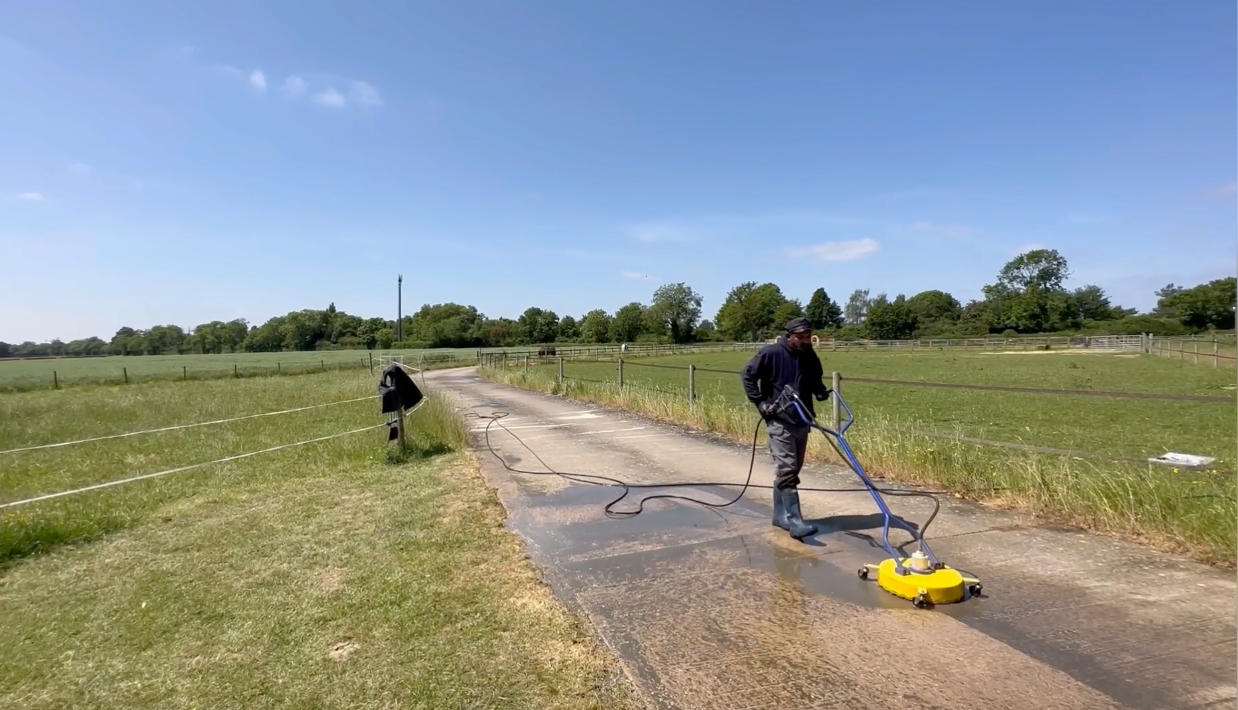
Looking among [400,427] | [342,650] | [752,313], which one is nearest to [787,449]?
[342,650]

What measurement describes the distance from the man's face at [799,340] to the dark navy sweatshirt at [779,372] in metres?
0.03

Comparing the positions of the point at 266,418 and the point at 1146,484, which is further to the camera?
the point at 266,418

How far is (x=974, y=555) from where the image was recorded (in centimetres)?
434

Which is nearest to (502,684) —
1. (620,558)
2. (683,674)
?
(683,674)

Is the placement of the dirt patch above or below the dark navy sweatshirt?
below

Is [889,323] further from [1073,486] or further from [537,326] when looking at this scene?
[1073,486]

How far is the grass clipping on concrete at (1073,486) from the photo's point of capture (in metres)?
4.19

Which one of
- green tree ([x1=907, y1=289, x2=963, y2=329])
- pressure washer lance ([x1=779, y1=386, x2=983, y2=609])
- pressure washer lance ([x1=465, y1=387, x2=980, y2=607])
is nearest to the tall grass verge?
pressure washer lance ([x1=465, y1=387, x2=980, y2=607])

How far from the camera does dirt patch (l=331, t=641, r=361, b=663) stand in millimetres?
3188

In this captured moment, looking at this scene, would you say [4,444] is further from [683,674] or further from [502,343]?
[502,343]

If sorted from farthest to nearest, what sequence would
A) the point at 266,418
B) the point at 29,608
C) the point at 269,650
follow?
the point at 266,418 < the point at 29,608 < the point at 269,650

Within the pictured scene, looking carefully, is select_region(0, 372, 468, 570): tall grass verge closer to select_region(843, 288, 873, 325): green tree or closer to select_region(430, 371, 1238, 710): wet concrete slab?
select_region(430, 371, 1238, 710): wet concrete slab

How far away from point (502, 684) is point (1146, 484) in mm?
4850

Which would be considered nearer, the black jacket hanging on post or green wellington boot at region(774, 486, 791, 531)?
green wellington boot at region(774, 486, 791, 531)
